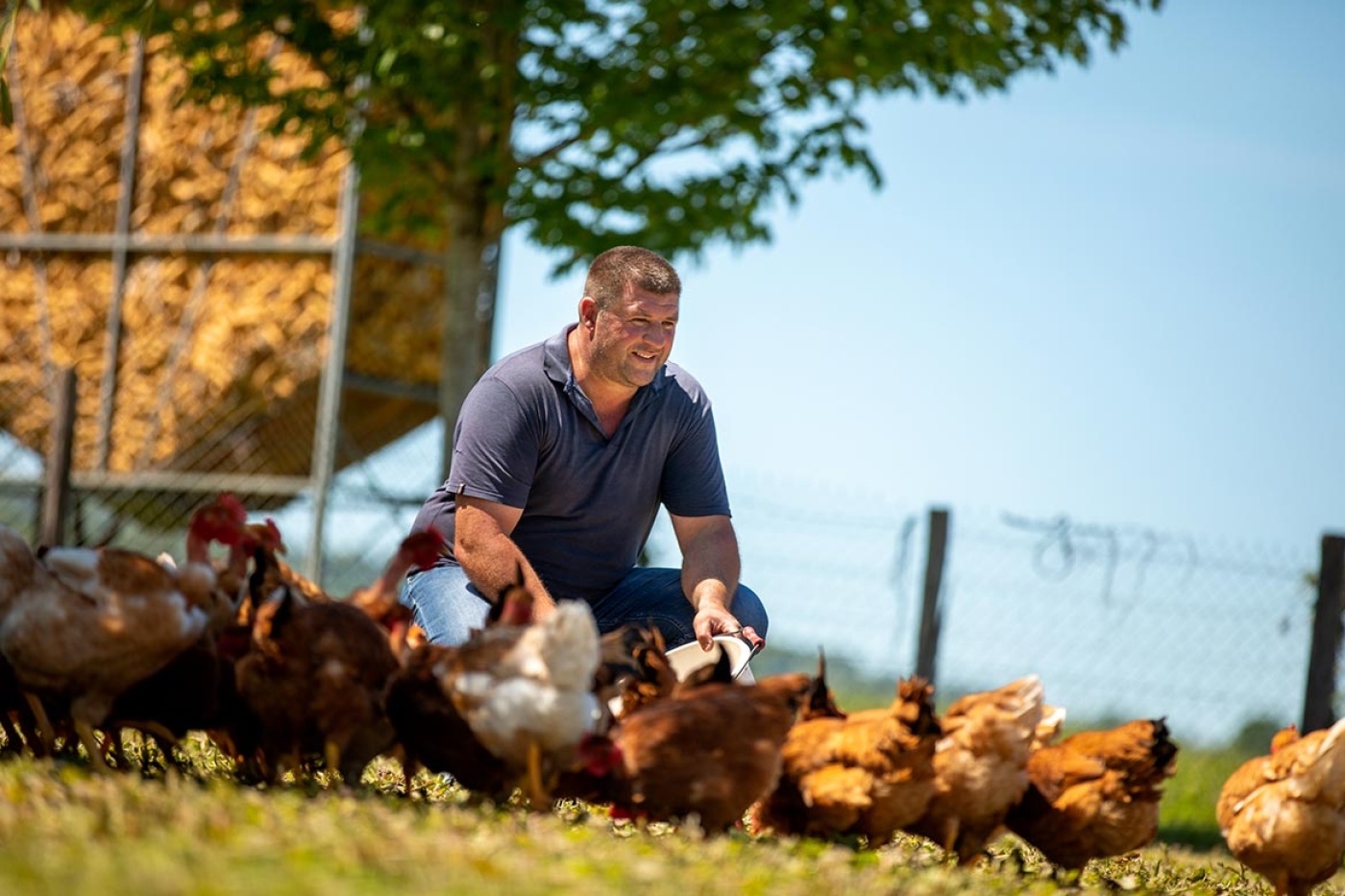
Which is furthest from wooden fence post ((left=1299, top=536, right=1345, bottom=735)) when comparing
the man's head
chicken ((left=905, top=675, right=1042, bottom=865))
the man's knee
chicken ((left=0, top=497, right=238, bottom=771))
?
chicken ((left=0, top=497, right=238, bottom=771))

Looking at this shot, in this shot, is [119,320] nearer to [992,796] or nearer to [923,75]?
[923,75]

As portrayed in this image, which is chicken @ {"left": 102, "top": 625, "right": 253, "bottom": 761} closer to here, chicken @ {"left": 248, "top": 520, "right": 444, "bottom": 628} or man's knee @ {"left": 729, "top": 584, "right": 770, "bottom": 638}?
chicken @ {"left": 248, "top": 520, "right": 444, "bottom": 628}

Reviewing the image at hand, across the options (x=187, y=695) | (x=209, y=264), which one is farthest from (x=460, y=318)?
(x=187, y=695)

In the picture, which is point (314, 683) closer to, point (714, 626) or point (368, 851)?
point (368, 851)

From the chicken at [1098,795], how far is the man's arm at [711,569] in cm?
119

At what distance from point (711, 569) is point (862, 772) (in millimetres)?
1672

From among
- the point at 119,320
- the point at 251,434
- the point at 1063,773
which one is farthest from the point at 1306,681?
the point at 119,320

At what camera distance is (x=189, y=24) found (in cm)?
944

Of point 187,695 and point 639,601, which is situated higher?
point 639,601

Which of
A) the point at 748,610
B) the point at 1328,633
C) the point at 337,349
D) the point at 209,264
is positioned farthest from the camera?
the point at 209,264

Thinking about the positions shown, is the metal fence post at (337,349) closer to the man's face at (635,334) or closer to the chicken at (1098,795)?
the man's face at (635,334)

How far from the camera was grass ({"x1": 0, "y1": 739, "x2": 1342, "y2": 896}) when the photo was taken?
Result: 9.77 feet

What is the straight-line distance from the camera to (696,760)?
455 cm

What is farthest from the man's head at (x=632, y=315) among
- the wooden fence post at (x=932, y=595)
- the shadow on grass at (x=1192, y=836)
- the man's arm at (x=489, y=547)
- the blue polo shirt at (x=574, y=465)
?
the wooden fence post at (x=932, y=595)
